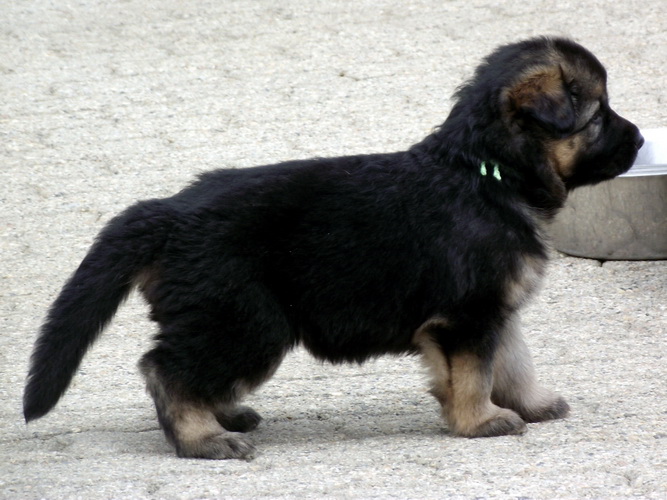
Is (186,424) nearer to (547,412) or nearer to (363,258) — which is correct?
(363,258)

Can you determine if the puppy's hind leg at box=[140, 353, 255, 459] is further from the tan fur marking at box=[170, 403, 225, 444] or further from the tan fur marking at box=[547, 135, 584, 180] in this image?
the tan fur marking at box=[547, 135, 584, 180]

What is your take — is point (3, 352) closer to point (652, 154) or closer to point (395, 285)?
point (395, 285)

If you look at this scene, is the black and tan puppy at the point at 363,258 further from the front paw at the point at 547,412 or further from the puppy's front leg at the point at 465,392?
the front paw at the point at 547,412

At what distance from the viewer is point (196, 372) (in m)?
4.10

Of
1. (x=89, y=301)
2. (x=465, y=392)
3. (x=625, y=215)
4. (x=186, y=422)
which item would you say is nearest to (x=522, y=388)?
(x=465, y=392)

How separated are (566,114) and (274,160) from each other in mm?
3772

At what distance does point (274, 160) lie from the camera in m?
7.69

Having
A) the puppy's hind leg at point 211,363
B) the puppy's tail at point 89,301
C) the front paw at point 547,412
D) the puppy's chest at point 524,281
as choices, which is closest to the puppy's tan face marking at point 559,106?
the puppy's chest at point 524,281

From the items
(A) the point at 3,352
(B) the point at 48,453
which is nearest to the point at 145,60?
(A) the point at 3,352

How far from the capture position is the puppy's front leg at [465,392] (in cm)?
418

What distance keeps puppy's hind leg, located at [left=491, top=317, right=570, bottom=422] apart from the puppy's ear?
0.82 metres

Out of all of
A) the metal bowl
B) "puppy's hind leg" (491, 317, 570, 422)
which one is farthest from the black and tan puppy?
the metal bowl

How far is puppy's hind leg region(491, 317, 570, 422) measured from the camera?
4.49m

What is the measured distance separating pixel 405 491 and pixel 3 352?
2.64 m
